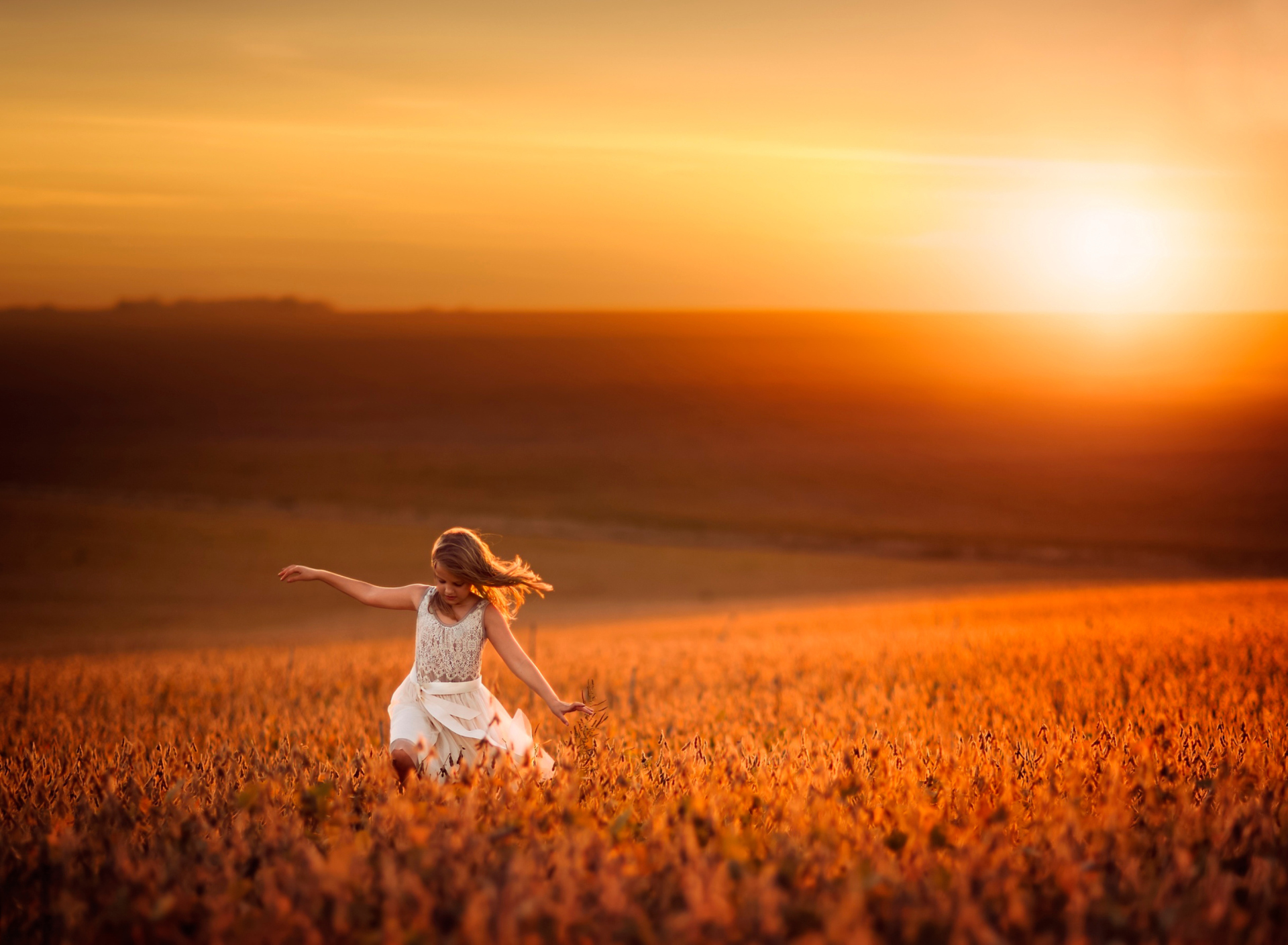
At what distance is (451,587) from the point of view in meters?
5.65

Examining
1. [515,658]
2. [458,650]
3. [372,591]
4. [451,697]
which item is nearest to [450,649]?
[458,650]

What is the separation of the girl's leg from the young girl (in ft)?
0.40

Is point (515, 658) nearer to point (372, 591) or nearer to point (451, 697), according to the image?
point (451, 697)

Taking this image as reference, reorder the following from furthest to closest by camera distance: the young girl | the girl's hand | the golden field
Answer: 1. the young girl
2. the girl's hand
3. the golden field

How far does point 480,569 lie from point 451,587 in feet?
0.67

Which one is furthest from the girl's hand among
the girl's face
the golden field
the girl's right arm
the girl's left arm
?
the girl's right arm

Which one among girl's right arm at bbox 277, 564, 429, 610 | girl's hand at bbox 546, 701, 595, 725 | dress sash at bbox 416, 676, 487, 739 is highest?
girl's right arm at bbox 277, 564, 429, 610

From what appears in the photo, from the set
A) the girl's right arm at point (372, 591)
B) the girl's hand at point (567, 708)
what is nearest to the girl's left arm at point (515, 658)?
the girl's hand at point (567, 708)

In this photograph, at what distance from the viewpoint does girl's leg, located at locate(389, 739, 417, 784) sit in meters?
5.16

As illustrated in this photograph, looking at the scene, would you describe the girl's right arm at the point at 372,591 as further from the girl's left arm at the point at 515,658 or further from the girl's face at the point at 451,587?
the girl's left arm at the point at 515,658

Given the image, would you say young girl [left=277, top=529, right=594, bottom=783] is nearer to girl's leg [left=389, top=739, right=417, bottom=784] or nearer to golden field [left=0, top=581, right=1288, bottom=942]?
girl's leg [left=389, top=739, right=417, bottom=784]

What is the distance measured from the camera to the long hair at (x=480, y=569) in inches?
218

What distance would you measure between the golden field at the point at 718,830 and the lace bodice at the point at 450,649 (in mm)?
570

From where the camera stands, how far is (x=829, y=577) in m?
40.5
